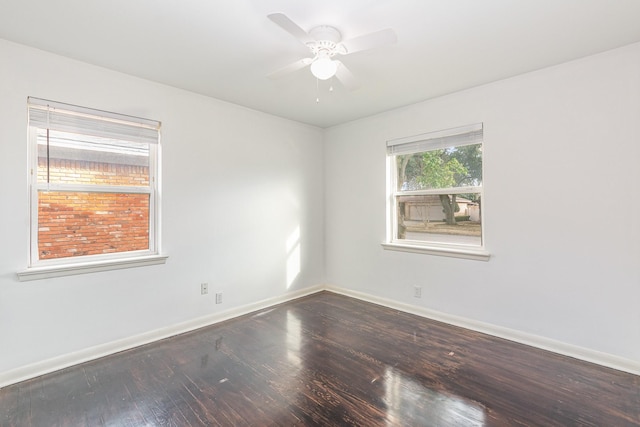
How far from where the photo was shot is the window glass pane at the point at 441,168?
10.3ft

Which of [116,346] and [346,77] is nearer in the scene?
[346,77]

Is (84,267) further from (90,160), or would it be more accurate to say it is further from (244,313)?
(244,313)

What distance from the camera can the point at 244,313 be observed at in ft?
11.4

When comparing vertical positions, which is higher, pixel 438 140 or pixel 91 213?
pixel 438 140

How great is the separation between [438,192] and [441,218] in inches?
11.6

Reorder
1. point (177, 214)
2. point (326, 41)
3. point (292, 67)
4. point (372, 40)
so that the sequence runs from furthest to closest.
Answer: point (177, 214) → point (292, 67) → point (326, 41) → point (372, 40)

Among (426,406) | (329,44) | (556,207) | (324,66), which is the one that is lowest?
(426,406)

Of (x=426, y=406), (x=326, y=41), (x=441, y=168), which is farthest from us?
(x=441, y=168)

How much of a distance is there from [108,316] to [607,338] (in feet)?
13.2

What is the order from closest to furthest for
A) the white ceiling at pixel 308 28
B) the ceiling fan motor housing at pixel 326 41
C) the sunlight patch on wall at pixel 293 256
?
the white ceiling at pixel 308 28 → the ceiling fan motor housing at pixel 326 41 → the sunlight patch on wall at pixel 293 256

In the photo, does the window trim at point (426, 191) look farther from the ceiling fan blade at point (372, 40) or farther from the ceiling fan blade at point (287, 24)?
the ceiling fan blade at point (287, 24)

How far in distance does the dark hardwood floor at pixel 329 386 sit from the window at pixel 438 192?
102 cm

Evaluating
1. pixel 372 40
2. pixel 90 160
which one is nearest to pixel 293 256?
pixel 90 160

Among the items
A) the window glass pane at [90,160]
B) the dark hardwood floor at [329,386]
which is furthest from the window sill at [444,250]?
the window glass pane at [90,160]
